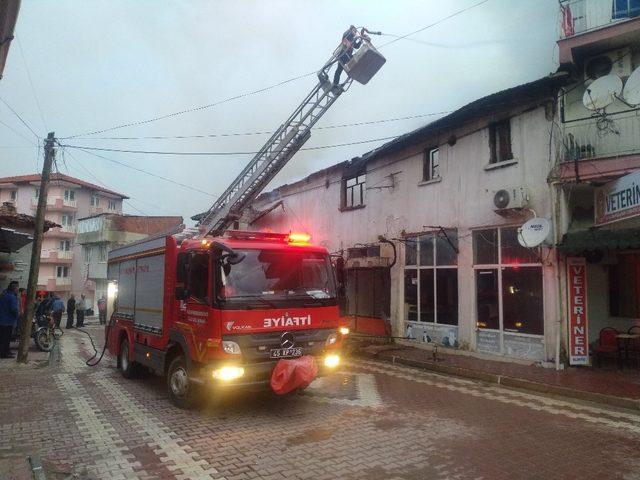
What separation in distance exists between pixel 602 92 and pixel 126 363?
492 inches

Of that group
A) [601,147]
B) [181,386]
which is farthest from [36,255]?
[601,147]

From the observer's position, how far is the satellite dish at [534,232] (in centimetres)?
1067

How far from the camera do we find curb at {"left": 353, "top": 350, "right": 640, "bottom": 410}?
26.6ft

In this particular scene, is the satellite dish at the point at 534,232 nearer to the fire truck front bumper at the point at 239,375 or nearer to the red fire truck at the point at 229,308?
the red fire truck at the point at 229,308

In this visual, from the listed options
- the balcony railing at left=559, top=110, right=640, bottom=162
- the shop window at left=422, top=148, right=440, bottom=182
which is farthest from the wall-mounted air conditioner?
the shop window at left=422, top=148, right=440, bottom=182

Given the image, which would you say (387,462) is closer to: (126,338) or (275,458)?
(275,458)

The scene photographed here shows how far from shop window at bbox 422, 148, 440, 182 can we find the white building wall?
18 centimetres

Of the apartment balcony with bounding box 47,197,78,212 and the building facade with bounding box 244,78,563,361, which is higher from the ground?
the apartment balcony with bounding box 47,197,78,212

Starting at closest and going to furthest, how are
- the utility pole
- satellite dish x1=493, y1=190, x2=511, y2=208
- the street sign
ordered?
the street sign
the utility pole
satellite dish x1=493, y1=190, x2=511, y2=208

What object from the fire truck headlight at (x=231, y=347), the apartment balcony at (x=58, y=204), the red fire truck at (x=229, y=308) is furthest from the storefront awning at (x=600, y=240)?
the apartment balcony at (x=58, y=204)

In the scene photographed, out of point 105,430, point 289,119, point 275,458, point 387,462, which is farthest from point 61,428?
point 289,119

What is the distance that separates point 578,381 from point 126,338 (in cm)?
973

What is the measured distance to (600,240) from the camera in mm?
9820

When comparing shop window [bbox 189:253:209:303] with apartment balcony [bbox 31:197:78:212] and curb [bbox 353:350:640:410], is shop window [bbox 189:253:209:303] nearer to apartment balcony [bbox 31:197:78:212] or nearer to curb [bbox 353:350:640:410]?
curb [bbox 353:350:640:410]
